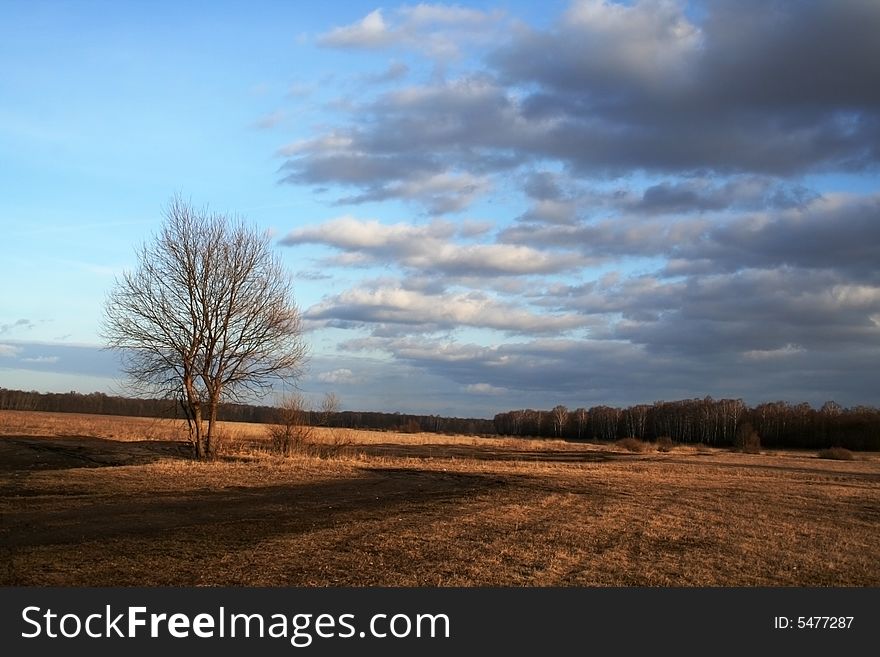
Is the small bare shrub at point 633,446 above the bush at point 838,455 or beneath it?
beneath

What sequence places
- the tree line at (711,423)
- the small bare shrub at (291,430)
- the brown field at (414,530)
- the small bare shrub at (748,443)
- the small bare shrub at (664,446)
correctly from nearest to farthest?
the brown field at (414,530), the small bare shrub at (291,430), the small bare shrub at (664,446), the small bare shrub at (748,443), the tree line at (711,423)

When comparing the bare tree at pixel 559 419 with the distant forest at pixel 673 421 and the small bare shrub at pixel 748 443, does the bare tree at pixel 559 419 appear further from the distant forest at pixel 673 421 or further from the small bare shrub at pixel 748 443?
the small bare shrub at pixel 748 443

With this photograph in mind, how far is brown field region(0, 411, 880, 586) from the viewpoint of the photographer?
31.5ft

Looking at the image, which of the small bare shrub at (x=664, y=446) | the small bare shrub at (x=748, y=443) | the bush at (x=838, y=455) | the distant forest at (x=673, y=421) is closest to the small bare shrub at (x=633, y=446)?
the small bare shrub at (x=664, y=446)

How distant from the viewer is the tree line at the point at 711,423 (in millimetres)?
103000

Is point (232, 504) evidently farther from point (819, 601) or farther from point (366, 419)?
point (366, 419)

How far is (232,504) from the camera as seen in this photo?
663 inches

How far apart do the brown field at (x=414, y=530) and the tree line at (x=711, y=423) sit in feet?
284

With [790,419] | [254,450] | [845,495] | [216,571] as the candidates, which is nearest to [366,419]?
→ [790,419]

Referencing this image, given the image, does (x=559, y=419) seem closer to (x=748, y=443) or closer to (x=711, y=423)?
(x=711, y=423)

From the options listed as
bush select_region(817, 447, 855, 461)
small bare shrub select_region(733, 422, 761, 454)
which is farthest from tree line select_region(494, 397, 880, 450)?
bush select_region(817, 447, 855, 461)

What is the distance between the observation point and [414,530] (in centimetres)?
1320

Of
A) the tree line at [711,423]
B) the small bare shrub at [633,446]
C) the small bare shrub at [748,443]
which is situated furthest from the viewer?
the tree line at [711,423]

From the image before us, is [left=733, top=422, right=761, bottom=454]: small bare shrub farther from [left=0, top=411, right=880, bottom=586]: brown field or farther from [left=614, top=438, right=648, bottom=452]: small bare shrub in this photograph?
[left=0, top=411, right=880, bottom=586]: brown field
